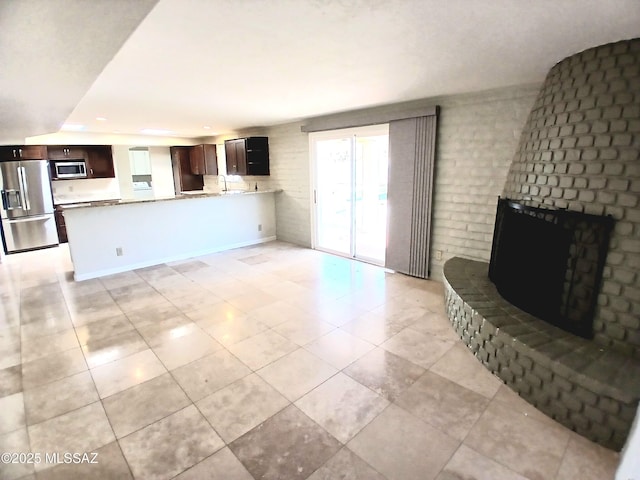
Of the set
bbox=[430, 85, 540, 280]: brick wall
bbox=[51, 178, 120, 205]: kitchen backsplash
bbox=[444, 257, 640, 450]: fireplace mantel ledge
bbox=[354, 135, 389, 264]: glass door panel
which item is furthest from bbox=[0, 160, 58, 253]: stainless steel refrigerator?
bbox=[444, 257, 640, 450]: fireplace mantel ledge

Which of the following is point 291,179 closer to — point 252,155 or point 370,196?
point 252,155

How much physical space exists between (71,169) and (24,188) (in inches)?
38.0

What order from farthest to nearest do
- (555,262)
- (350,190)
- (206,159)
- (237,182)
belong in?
(206,159)
(237,182)
(350,190)
(555,262)

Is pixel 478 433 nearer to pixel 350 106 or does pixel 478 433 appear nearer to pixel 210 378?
pixel 210 378

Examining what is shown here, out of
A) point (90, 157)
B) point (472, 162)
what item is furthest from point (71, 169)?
point (472, 162)

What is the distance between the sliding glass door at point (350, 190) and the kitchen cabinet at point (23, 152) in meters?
5.23

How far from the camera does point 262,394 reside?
2273 mm

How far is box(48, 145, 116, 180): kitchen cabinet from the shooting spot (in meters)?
6.69

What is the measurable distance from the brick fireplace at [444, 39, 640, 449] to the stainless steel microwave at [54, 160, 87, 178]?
7964 mm

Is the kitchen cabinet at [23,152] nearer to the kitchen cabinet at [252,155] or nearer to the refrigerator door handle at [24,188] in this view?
the refrigerator door handle at [24,188]

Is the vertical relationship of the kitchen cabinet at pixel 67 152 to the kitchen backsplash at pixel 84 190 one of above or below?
above

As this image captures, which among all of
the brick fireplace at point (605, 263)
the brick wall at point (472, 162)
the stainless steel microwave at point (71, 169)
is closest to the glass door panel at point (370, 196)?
the brick wall at point (472, 162)

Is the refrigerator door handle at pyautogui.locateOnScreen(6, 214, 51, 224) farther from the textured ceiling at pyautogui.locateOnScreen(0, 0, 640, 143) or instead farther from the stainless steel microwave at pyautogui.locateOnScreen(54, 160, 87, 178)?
the textured ceiling at pyautogui.locateOnScreen(0, 0, 640, 143)

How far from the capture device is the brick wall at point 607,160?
2008 millimetres
